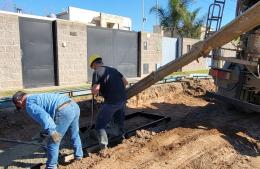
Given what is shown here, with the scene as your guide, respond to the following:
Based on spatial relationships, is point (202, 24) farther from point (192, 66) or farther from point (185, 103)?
point (185, 103)

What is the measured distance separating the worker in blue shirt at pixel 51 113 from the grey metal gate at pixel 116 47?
361 inches

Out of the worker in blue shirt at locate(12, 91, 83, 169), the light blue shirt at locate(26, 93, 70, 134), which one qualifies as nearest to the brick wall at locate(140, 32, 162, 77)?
the worker in blue shirt at locate(12, 91, 83, 169)

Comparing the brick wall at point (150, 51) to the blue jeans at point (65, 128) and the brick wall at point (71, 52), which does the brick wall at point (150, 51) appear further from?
the blue jeans at point (65, 128)

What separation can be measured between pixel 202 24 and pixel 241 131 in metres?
21.9

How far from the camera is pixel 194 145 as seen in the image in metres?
5.51

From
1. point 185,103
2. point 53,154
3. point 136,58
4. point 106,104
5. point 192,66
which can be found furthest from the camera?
point 192,66

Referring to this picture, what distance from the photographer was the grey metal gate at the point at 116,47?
46.1 feet

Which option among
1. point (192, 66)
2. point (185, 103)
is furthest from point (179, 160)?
point (192, 66)

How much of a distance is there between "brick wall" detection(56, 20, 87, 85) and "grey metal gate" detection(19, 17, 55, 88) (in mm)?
358

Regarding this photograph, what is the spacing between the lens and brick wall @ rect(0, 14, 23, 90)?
10383 mm

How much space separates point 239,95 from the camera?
6906mm

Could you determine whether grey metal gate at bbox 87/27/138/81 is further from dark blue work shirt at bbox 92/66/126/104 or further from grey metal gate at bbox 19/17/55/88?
dark blue work shirt at bbox 92/66/126/104

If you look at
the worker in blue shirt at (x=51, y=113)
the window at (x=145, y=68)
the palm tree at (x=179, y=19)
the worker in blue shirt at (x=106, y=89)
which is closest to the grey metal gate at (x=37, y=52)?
the window at (x=145, y=68)

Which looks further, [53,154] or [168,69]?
[168,69]
